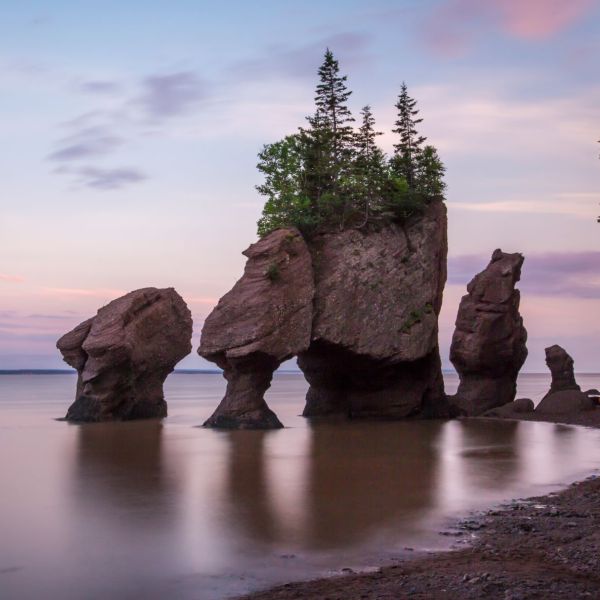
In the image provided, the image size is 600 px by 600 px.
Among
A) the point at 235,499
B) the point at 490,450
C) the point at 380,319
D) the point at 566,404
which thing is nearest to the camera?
the point at 235,499

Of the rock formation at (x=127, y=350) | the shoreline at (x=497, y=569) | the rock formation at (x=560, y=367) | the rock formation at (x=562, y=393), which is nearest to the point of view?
the shoreline at (x=497, y=569)

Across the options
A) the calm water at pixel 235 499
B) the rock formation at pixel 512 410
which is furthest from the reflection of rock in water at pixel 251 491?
the rock formation at pixel 512 410

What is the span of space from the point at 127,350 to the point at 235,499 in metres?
27.5

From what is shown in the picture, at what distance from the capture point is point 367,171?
55250 millimetres

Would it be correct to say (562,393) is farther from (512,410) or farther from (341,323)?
(341,323)

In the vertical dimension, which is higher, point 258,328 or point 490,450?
point 258,328

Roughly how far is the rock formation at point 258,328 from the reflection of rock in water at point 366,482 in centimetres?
487

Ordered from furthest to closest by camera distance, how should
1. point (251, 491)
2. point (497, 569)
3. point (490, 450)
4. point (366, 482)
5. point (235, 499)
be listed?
point (490, 450) < point (366, 482) < point (251, 491) < point (235, 499) < point (497, 569)

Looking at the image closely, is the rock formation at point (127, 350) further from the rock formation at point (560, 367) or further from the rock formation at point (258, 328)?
A: the rock formation at point (560, 367)

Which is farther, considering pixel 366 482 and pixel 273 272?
pixel 273 272

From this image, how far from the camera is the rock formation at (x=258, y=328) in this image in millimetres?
44344

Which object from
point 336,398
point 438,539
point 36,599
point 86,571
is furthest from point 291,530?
point 336,398

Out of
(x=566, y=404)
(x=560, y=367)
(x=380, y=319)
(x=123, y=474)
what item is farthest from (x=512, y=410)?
(x=123, y=474)

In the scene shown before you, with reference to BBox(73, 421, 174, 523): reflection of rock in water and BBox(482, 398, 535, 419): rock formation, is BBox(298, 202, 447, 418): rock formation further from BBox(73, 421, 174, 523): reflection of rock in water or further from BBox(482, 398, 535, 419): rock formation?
BBox(73, 421, 174, 523): reflection of rock in water
